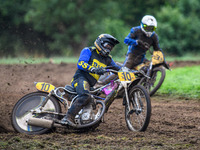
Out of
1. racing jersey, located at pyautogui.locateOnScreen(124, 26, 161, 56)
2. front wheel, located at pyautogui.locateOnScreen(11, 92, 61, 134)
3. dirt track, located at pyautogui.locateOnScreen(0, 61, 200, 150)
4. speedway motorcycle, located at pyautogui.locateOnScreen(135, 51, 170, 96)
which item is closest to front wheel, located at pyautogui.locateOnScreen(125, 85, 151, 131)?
dirt track, located at pyautogui.locateOnScreen(0, 61, 200, 150)

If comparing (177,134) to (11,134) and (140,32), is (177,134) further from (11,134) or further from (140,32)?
(140,32)

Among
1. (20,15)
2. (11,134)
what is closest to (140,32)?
(11,134)

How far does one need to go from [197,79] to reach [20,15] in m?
39.0

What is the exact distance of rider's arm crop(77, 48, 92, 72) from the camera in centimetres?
678

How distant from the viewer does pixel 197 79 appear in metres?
14.9

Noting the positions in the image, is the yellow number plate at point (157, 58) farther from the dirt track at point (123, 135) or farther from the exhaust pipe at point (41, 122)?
the exhaust pipe at point (41, 122)

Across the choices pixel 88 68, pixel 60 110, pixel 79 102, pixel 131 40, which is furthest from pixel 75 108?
pixel 131 40

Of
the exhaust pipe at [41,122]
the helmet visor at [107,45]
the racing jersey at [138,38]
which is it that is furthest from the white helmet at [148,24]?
the exhaust pipe at [41,122]

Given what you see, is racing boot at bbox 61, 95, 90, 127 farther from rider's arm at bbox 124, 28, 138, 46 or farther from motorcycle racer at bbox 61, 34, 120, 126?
rider's arm at bbox 124, 28, 138, 46

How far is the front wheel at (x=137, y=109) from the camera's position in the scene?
21.8 ft

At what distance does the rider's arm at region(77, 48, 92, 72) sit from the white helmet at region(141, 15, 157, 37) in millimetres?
4455

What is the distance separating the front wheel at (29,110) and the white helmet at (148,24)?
17.1ft

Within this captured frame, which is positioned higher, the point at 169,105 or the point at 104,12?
the point at 104,12

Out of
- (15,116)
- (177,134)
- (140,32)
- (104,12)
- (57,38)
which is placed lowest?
(177,134)
